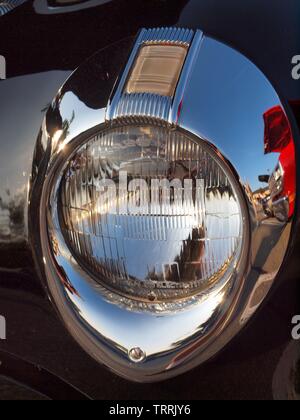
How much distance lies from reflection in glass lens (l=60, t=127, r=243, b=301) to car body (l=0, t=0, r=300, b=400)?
0.06 metres

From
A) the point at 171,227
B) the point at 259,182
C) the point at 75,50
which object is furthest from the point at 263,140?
the point at 75,50

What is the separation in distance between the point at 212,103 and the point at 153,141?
3.4 inches

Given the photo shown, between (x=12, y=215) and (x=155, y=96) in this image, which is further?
(x=12, y=215)

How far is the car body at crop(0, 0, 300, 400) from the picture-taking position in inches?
31.9

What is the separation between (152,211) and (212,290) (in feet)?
0.41

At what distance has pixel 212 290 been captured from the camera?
80cm

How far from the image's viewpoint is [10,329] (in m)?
0.97
